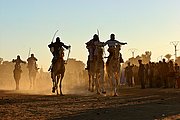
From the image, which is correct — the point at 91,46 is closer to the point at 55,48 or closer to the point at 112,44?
the point at 55,48

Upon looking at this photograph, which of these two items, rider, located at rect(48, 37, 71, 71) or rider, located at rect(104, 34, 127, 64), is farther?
rider, located at rect(48, 37, 71, 71)

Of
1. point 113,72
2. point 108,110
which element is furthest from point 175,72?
point 108,110

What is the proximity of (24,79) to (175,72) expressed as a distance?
3513cm

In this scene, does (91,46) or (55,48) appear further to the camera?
(91,46)

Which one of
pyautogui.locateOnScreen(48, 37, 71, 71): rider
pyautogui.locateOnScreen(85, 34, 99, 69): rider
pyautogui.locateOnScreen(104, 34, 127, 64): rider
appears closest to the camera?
pyautogui.locateOnScreen(104, 34, 127, 64): rider

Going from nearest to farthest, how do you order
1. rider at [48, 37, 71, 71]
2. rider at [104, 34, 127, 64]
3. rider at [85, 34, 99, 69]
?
rider at [104, 34, 127, 64], rider at [48, 37, 71, 71], rider at [85, 34, 99, 69]

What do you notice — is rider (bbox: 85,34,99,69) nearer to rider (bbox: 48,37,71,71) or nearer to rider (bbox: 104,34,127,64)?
rider (bbox: 48,37,71,71)

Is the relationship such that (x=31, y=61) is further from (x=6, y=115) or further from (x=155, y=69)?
(x=6, y=115)

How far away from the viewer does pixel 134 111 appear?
48.7 ft

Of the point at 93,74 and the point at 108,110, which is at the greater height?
the point at 93,74

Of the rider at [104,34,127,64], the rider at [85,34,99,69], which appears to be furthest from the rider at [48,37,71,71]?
the rider at [104,34,127,64]

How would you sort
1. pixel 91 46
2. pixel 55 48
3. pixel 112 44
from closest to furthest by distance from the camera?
pixel 112 44
pixel 55 48
pixel 91 46

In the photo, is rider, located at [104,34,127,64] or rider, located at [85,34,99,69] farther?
rider, located at [85,34,99,69]

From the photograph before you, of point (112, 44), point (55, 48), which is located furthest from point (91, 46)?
point (112, 44)
